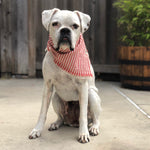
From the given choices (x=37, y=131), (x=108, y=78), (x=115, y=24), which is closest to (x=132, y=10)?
(x=115, y=24)

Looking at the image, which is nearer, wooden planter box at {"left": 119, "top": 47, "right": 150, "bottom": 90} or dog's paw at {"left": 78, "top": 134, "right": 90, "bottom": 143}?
dog's paw at {"left": 78, "top": 134, "right": 90, "bottom": 143}

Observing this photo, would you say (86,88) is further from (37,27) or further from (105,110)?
(37,27)

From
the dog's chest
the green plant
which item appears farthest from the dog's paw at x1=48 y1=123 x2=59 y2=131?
the green plant

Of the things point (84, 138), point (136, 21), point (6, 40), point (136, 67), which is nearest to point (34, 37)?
point (6, 40)

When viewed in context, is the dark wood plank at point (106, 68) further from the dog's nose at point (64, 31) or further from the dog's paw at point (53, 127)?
the dog's nose at point (64, 31)

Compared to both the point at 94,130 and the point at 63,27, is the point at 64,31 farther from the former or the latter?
the point at 94,130

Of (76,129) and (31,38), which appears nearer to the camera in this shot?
(76,129)

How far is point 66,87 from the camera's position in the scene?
107 inches

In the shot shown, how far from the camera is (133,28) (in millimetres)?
→ 5352

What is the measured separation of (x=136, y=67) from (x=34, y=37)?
2.78 metres

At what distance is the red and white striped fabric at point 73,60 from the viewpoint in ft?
8.56

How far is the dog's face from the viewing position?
241 centimetres

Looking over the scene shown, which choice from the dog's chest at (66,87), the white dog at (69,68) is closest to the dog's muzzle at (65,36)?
the white dog at (69,68)

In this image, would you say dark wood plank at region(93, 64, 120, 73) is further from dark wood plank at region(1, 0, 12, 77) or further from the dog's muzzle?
the dog's muzzle
